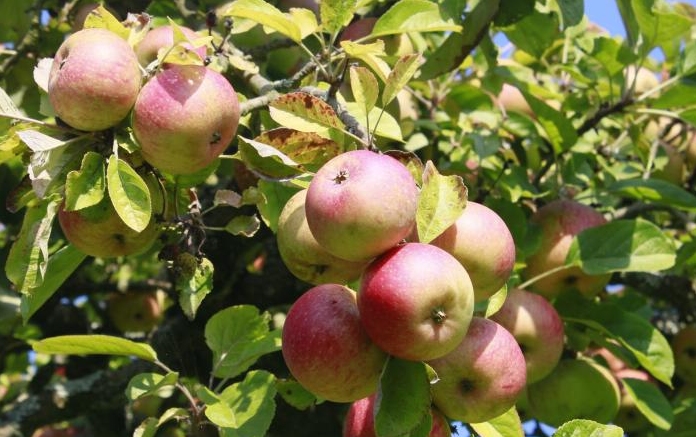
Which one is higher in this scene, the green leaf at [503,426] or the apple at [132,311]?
the green leaf at [503,426]

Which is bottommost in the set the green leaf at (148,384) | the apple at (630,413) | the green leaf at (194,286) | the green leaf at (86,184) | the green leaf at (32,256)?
the apple at (630,413)

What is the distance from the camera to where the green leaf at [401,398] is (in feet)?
3.69

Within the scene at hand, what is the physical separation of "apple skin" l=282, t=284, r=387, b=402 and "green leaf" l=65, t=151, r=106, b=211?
0.36 metres

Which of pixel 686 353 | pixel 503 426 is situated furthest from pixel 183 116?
pixel 686 353

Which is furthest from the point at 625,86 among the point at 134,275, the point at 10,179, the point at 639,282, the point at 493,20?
the point at 134,275

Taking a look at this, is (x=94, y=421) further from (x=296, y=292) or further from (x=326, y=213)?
(x=326, y=213)

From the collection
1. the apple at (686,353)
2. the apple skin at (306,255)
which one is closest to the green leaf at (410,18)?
the apple skin at (306,255)

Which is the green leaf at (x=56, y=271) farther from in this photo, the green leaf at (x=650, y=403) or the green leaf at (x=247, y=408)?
the green leaf at (x=650, y=403)

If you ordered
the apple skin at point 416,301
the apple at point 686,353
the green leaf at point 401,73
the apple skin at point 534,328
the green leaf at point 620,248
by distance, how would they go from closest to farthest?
1. the apple skin at point 416,301
2. the green leaf at point 401,73
3. the apple skin at point 534,328
4. the green leaf at point 620,248
5. the apple at point 686,353

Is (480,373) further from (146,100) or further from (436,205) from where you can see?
(146,100)

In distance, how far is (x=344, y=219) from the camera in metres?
1.11

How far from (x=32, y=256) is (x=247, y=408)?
445 mm

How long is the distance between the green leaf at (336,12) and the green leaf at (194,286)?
1.51ft

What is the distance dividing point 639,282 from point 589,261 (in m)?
0.84
